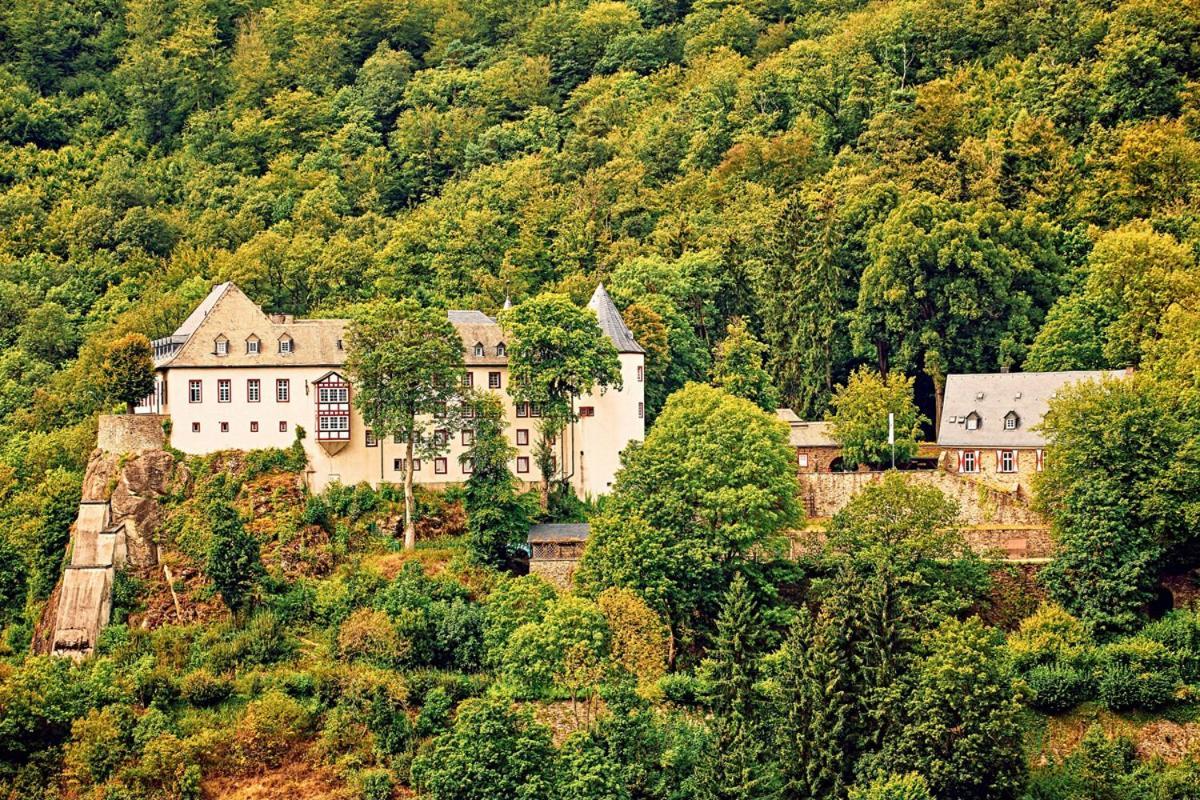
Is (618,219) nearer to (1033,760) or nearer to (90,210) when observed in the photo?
(90,210)

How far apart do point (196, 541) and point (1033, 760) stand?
99.2ft

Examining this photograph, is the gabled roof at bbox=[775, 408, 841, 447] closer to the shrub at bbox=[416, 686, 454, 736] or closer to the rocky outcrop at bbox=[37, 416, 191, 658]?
the shrub at bbox=[416, 686, 454, 736]

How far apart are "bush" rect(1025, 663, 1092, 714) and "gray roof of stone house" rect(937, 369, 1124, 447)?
12471mm

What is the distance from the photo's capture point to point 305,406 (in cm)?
7238

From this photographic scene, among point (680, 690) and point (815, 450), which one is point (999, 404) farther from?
point (680, 690)

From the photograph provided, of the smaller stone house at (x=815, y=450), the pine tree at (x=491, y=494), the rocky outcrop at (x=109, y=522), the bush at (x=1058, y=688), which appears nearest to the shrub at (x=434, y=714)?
the pine tree at (x=491, y=494)

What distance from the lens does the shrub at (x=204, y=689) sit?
63.6m

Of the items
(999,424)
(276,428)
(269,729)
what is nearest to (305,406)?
(276,428)

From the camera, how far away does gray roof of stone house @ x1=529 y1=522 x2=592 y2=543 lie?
68812 mm

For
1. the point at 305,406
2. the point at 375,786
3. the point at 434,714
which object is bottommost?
the point at 375,786

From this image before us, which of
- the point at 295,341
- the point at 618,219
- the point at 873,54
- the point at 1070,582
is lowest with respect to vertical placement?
the point at 1070,582

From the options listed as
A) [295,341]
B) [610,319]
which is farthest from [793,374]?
[295,341]

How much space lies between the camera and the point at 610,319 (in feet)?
254

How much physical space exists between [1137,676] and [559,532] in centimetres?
2083
